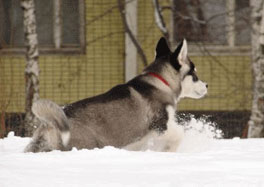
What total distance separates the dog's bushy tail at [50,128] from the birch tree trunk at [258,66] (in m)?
4.23

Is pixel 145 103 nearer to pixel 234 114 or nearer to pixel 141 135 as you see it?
pixel 141 135

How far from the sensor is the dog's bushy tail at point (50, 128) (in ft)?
16.7

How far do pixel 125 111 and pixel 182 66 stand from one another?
111 cm

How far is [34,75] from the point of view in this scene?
942 centimetres

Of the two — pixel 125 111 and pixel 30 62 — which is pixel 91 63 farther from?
pixel 125 111

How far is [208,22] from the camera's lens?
12.5 m

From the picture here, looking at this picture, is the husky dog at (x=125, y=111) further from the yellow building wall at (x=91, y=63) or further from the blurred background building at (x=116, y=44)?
the yellow building wall at (x=91, y=63)

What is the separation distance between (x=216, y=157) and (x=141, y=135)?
0.99m

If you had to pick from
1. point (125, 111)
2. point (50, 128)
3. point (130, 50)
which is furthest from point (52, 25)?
point (50, 128)

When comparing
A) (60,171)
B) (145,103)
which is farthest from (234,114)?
(60,171)

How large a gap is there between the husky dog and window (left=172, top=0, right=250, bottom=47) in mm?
5734

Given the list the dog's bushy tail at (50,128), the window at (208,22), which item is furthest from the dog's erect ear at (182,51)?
the window at (208,22)

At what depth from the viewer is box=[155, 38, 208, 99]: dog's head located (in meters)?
6.52

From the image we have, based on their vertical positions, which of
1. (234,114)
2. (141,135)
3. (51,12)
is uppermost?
(51,12)
